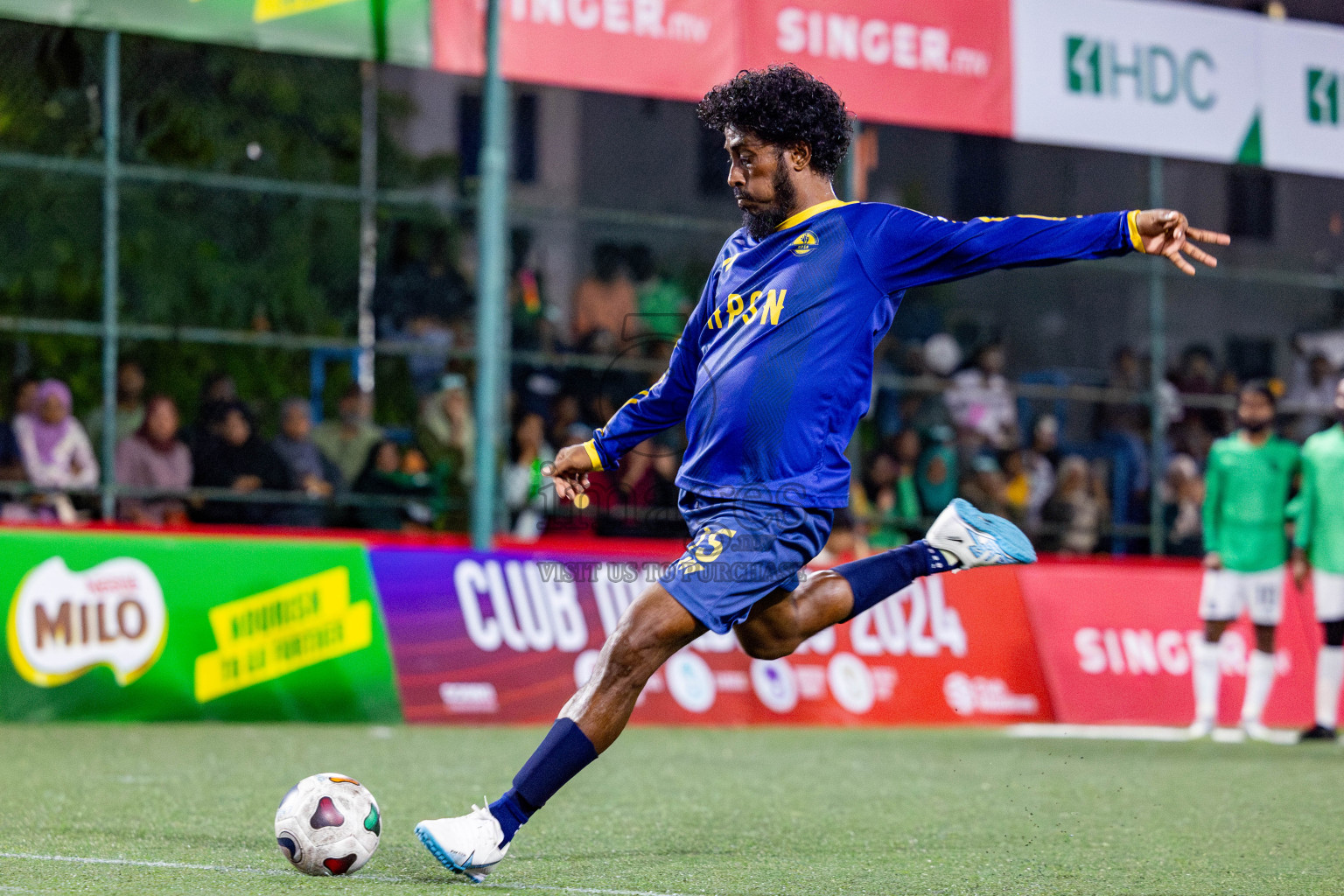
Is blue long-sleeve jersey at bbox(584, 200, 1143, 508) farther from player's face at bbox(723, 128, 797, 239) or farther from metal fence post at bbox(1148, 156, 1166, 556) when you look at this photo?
metal fence post at bbox(1148, 156, 1166, 556)

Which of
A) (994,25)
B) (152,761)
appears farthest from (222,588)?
Answer: (994,25)

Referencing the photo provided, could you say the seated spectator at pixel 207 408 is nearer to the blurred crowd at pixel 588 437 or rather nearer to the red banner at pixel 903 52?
the blurred crowd at pixel 588 437

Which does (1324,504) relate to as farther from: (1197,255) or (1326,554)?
(1197,255)

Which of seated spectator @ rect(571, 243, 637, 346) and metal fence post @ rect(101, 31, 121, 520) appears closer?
metal fence post @ rect(101, 31, 121, 520)

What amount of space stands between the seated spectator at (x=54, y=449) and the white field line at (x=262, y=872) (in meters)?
7.17

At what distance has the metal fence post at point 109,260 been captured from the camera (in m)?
11.9

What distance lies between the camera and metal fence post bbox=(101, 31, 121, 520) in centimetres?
1194

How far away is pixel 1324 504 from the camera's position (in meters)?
10.7

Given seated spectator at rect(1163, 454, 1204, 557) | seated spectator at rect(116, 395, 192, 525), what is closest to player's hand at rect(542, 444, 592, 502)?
seated spectator at rect(116, 395, 192, 525)

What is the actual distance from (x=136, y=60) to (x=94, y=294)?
5.70ft

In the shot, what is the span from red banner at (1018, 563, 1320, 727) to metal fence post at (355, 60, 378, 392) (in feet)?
17.0

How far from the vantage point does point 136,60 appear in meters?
12.7

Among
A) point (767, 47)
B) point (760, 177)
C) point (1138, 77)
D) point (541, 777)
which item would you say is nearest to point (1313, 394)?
point (1138, 77)

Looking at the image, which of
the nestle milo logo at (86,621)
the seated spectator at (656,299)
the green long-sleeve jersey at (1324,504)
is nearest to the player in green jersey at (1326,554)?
the green long-sleeve jersey at (1324,504)
